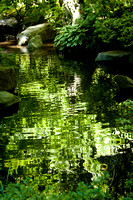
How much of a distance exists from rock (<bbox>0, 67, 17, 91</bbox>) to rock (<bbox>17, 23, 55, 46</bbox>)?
514 inches

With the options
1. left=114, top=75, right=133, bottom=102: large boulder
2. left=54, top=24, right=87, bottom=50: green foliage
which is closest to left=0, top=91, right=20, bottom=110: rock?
left=114, top=75, right=133, bottom=102: large boulder

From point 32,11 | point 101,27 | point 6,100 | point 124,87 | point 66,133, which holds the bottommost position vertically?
point 66,133

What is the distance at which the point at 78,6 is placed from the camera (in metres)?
18.8

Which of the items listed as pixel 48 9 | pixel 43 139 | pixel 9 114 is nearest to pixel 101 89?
pixel 9 114

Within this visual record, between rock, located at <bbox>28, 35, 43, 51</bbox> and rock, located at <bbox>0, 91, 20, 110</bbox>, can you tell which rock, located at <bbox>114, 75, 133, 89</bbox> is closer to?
rock, located at <bbox>0, 91, 20, 110</bbox>

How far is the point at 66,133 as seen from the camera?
5914 mm

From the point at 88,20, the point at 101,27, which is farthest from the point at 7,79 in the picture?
the point at 88,20

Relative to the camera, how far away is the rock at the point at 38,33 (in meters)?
21.4

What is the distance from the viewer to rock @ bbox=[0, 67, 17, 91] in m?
8.44

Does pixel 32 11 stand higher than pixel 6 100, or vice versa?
pixel 32 11

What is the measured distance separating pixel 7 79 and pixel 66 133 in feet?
11.4

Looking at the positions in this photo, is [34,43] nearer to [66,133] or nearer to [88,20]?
[88,20]

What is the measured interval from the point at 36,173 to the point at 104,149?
134cm

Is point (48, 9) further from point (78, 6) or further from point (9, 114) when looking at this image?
point (9, 114)
